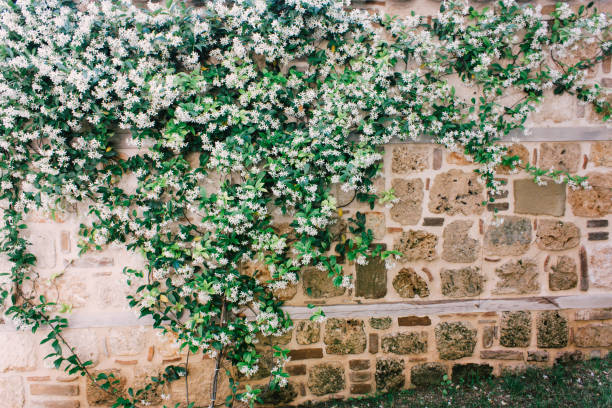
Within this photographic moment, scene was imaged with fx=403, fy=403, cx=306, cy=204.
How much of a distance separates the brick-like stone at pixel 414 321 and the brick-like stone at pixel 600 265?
1.51m

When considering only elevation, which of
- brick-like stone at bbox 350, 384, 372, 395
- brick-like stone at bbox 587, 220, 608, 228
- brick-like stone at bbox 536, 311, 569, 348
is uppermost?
brick-like stone at bbox 587, 220, 608, 228

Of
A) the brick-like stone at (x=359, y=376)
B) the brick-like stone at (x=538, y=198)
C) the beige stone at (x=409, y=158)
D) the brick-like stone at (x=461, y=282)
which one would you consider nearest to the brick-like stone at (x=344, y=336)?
the brick-like stone at (x=359, y=376)

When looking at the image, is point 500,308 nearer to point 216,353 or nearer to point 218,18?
point 216,353

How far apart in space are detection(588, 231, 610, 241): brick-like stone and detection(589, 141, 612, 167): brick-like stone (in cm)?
59

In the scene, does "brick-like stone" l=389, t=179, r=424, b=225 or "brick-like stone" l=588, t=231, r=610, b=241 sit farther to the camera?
"brick-like stone" l=588, t=231, r=610, b=241

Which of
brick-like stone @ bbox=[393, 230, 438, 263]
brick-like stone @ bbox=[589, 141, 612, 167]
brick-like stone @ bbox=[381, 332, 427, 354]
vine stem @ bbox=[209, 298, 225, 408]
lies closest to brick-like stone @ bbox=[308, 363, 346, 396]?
brick-like stone @ bbox=[381, 332, 427, 354]

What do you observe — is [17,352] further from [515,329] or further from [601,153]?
[601,153]

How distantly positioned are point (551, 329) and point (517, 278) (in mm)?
571

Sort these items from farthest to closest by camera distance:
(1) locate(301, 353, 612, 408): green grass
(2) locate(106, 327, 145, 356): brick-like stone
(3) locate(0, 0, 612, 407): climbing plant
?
(2) locate(106, 327, 145, 356): brick-like stone < (1) locate(301, 353, 612, 408): green grass < (3) locate(0, 0, 612, 407): climbing plant

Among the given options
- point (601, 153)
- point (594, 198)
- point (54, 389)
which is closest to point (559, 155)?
point (601, 153)

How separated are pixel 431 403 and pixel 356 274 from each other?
1245mm

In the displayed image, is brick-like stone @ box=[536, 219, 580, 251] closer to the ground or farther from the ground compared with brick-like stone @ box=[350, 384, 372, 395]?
farther from the ground

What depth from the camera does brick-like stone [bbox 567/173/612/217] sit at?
3490 millimetres

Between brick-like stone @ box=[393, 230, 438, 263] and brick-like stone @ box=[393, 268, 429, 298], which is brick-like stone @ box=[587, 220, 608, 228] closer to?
brick-like stone @ box=[393, 230, 438, 263]
